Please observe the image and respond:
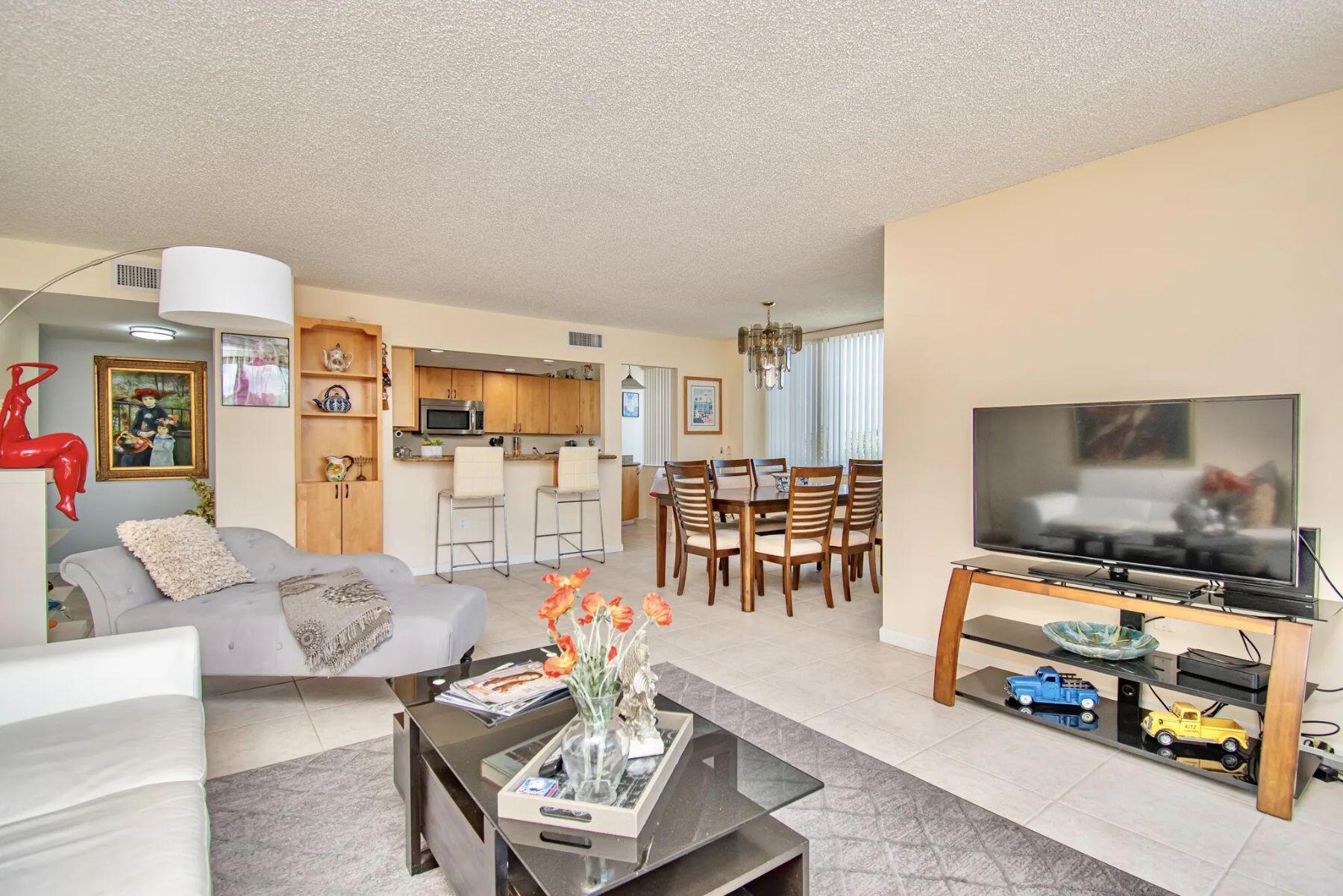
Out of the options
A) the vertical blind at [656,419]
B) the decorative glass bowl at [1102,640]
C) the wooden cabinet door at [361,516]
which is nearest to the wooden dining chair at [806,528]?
the decorative glass bowl at [1102,640]

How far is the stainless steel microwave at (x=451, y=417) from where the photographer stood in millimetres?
7555

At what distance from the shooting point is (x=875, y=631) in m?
3.80

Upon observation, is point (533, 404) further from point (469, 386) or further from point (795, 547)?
point (795, 547)

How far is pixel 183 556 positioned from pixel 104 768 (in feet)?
5.32

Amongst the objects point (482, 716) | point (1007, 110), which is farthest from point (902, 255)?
point (482, 716)

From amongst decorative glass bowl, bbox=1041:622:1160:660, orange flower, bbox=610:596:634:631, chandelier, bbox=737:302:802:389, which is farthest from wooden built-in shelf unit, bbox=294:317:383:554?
decorative glass bowl, bbox=1041:622:1160:660

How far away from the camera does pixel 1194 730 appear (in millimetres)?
2213

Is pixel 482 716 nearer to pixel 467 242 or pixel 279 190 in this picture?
pixel 279 190

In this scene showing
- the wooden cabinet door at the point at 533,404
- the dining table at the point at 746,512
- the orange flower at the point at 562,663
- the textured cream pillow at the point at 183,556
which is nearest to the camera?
the orange flower at the point at 562,663

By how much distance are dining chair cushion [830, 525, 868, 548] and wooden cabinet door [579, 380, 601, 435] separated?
14.9 feet

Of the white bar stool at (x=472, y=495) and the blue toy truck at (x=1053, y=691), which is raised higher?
the white bar stool at (x=472, y=495)

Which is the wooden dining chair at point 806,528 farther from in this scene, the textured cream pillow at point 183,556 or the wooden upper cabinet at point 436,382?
the wooden upper cabinet at point 436,382

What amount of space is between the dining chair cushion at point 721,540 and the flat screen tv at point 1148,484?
6.38 ft

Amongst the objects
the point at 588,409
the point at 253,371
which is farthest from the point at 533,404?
the point at 253,371
